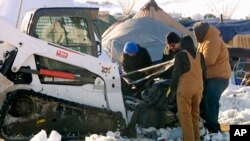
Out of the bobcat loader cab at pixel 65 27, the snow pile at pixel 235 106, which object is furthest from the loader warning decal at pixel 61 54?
the snow pile at pixel 235 106

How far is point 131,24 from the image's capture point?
21.8 metres

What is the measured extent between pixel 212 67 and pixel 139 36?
11.7m

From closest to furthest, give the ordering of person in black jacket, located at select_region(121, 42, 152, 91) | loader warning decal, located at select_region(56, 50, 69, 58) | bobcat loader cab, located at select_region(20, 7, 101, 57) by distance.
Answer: loader warning decal, located at select_region(56, 50, 69, 58)
bobcat loader cab, located at select_region(20, 7, 101, 57)
person in black jacket, located at select_region(121, 42, 152, 91)

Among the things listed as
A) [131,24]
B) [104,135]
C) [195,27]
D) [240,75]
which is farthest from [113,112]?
[131,24]

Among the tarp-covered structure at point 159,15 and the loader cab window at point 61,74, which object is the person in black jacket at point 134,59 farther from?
the tarp-covered structure at point 159,15

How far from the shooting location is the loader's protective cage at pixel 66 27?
28.1 ft

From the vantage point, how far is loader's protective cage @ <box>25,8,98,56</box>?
337 inches

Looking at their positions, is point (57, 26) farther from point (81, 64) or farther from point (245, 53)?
point (245, 53)

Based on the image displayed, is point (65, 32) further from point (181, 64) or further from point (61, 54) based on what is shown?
point (181, 64)

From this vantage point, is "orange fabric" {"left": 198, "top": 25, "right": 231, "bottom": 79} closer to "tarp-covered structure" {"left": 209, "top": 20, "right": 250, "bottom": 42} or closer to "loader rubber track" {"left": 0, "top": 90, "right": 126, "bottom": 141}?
"loader rubber track" {"left": 0, "top": 90, "right": 126, "bottom": 141}

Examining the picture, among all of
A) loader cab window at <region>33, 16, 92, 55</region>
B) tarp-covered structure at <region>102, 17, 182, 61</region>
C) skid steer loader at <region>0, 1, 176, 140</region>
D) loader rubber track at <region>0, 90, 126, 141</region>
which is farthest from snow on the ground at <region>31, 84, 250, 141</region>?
tarp-covered structure at <region>102, 17, 182, 61</region>

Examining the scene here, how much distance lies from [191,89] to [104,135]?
153cm

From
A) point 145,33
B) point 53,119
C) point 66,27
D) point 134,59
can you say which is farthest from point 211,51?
point 145,33

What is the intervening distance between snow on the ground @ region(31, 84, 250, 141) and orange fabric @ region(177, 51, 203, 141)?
710 mm
